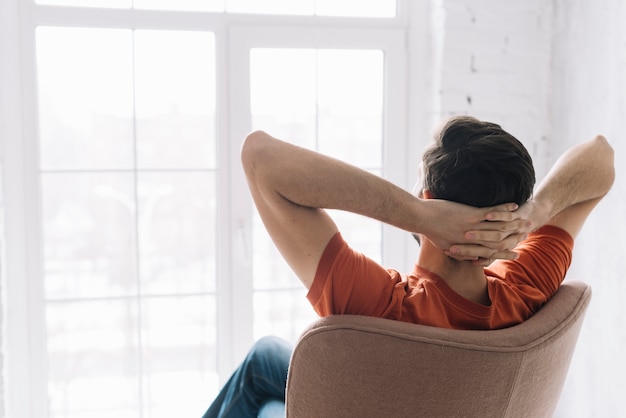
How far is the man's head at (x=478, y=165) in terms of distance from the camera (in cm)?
120

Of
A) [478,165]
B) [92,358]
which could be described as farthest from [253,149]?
[92,358]

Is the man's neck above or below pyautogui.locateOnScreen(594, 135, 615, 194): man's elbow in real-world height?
below

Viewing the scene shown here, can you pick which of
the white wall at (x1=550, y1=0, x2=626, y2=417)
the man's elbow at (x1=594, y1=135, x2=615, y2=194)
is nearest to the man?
the man's elbow at (x1=594, y1=135, x2=615, y2=194)

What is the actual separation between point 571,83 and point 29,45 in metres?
1.86

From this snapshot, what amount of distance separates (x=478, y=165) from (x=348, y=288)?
321 mm

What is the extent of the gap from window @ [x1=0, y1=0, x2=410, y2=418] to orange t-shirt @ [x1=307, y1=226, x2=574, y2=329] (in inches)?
48.0

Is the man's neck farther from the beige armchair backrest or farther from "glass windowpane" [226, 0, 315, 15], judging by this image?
"glass windowpane" [226, 0, 315, 15]

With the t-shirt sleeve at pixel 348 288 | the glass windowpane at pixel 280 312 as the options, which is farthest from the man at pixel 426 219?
the glass windowpane at pixel 280 312

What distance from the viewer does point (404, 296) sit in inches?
49.3

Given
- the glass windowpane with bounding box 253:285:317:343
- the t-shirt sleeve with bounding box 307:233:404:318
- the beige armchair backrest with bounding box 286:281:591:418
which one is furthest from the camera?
the glass windowpane with bounding box 253:285:317:343

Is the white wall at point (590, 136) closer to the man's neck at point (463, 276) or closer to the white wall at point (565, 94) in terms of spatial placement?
the white wall at point (565, 94)

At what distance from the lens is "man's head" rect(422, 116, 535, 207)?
1200mm

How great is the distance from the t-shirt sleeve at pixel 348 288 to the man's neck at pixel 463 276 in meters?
0.12

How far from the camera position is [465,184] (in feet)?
4.01
